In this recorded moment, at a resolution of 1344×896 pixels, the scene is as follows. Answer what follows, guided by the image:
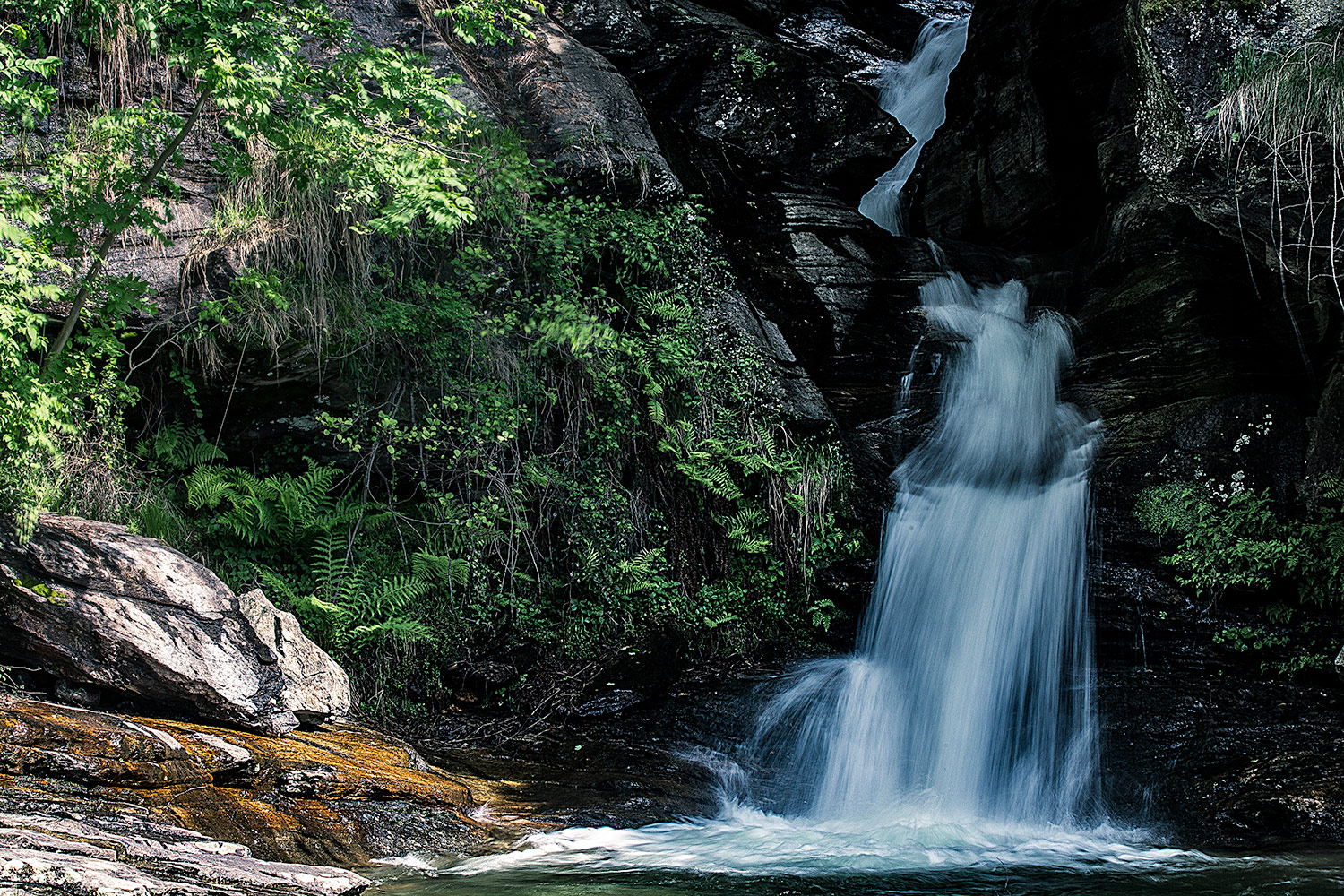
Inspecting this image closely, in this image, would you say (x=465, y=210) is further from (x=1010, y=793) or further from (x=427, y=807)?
(x=1010, y=793)

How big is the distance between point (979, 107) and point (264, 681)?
10412 millimetres

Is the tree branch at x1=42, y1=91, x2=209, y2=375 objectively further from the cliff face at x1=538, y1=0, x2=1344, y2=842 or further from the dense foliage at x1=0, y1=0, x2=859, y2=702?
the cliff face at x1=538, y1=0, x2=1344, y2=842

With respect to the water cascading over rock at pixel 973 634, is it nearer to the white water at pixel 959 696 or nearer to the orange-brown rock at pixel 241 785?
the white water at pixel 959 696

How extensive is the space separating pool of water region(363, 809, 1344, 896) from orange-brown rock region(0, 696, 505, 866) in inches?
13.0

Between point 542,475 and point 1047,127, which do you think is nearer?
point 542,475

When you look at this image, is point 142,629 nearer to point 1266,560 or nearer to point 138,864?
point 138,864

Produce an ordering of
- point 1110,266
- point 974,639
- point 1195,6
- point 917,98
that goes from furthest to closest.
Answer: point 917,98 → point 1110,266 → point 1195,6 → point 974,639

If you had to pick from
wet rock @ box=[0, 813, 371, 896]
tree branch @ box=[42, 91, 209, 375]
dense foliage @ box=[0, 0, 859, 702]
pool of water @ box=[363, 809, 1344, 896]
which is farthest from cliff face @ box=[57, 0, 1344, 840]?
wet rock @ box=[0, 813, 371, 896]

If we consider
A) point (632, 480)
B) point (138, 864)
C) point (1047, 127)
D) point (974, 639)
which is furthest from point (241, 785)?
point (1047, 127)

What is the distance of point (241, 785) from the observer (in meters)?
4.27

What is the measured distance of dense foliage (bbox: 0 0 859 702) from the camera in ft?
18.2

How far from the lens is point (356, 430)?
22.7 ft

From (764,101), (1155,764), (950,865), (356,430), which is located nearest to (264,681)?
(356,430)

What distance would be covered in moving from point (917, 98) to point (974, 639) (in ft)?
28.7
